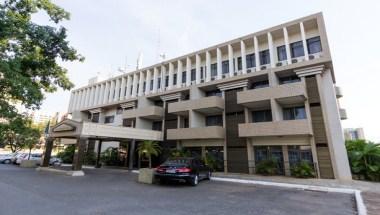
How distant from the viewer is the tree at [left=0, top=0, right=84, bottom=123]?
1009 centimetres

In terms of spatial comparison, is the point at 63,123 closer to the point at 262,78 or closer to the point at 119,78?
the point at 119,78

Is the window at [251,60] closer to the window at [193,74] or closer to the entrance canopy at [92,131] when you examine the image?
the window at [193,74]

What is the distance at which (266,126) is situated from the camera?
17031 mm

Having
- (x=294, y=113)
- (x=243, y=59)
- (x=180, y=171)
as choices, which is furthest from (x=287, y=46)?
(x=180, y=171)

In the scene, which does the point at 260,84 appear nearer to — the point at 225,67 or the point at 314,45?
the point at 225,67

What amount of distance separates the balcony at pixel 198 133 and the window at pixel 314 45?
10365 millimetres

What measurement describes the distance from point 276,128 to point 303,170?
3499 mm

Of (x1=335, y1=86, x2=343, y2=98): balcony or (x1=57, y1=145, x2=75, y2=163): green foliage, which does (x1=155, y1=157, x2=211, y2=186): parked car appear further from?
(x1=57, y1=145, x2=75, y2=163): green foliage

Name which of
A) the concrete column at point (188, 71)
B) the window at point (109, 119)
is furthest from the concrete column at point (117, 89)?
the concrete column at point (188, 71)

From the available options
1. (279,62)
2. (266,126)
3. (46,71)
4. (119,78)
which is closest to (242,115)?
(266,126)

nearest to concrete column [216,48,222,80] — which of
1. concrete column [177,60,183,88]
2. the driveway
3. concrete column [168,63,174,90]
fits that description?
concrete column [177,60,183,88]

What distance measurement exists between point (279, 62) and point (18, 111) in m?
19.5

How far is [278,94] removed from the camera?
17078 mm

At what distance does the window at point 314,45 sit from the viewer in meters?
18.1
